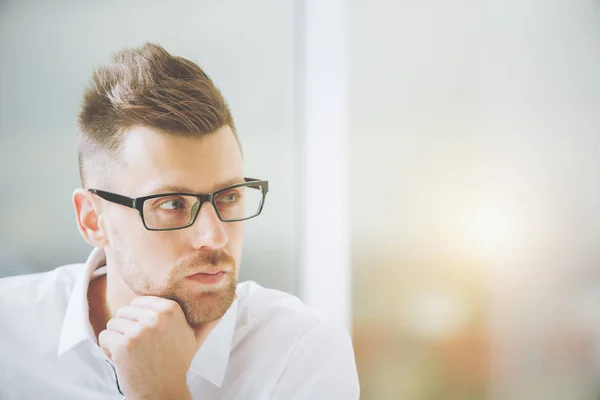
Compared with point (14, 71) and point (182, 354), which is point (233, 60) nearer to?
point (14, 71)

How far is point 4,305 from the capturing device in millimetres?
1473

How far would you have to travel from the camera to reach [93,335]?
1.41 metres

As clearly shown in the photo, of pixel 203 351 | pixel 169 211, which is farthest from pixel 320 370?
pixel 169 211

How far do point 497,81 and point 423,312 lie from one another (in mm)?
732

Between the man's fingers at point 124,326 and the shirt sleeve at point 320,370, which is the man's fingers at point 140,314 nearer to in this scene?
the man's fingers at point 124,326

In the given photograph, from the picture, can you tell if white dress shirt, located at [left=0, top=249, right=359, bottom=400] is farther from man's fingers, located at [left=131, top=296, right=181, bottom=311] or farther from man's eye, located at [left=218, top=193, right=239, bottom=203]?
man's eye, located at [left=218, top=193, right=239, bottom=203]

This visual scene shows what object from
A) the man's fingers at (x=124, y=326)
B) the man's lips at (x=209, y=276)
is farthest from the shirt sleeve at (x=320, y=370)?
the man's fingers at (x=124, y=326)

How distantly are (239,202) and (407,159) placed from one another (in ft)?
1.75

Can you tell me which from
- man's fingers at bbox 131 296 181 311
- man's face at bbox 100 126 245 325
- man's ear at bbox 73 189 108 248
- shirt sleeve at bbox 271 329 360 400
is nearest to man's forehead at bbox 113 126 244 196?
man's face at bbox 100 126 245 325

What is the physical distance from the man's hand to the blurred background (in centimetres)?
27

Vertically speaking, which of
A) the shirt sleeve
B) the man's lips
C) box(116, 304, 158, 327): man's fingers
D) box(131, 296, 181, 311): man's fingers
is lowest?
the shirt sleeve

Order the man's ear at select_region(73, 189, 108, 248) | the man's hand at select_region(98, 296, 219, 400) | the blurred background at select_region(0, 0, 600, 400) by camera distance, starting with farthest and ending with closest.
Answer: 1. the blurred background at select_region(0, 0, 600, 400)
2. the man's ear at select_region(73, 189, 108, 248)
3. the man's hand at select_region(98, 296, 219, 400)

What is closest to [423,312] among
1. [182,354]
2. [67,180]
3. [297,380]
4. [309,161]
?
[297,380]

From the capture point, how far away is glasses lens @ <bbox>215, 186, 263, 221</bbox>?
4.44ft
